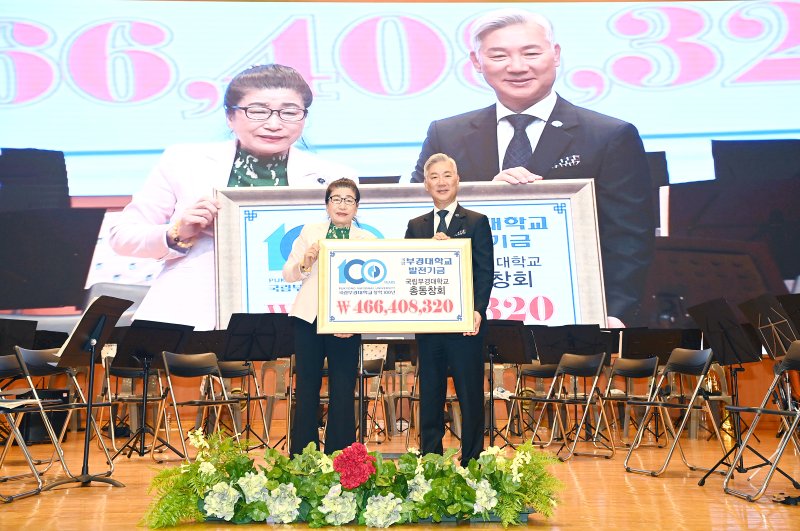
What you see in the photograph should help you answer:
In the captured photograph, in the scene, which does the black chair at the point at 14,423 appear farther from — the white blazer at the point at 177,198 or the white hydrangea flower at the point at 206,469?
the white blazer at the point at 177,198

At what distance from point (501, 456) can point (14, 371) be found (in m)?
3.73

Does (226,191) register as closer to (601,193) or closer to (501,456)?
(601,193)

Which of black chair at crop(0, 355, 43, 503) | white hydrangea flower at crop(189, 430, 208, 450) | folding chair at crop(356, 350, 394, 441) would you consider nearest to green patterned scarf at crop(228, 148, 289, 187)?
folding chair at crop(356, 350, 394, 441)

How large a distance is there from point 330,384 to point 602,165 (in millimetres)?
5865

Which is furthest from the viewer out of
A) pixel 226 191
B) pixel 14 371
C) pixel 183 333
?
pixel 226 191

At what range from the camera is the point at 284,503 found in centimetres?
360

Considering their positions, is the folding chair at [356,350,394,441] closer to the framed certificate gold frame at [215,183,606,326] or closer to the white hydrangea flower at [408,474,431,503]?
the framed certificate gold frame at [215,183,606,326]

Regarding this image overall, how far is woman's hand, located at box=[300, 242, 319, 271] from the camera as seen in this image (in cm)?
416

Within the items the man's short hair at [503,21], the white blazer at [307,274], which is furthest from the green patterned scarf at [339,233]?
the man's short hair at [503,21]

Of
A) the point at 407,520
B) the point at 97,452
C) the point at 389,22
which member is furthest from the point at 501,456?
the point at 389,22

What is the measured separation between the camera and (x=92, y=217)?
9258mm

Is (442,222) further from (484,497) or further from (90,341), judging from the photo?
(90,341)

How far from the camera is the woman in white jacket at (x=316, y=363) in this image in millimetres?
4148

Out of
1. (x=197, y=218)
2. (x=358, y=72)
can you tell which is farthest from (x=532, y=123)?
(x=197, y=218)
